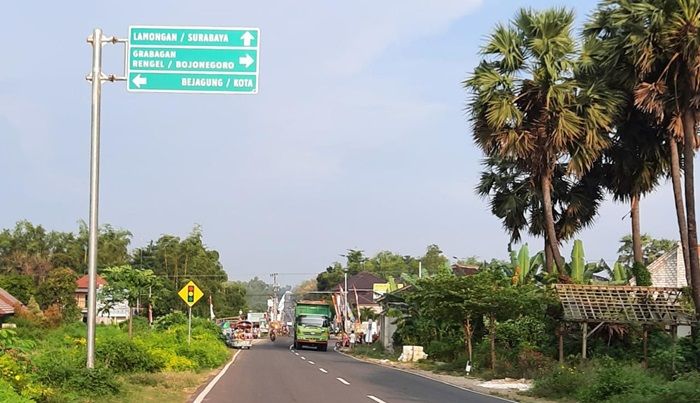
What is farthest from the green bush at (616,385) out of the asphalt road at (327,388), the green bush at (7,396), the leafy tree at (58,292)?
the leafy tree at (58,292)

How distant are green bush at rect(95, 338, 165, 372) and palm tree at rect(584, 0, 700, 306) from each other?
15.4 metres

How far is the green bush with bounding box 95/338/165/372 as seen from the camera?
1950 cm

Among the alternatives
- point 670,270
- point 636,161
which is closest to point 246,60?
point 636,161

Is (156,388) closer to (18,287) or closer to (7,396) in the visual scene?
(7,396)

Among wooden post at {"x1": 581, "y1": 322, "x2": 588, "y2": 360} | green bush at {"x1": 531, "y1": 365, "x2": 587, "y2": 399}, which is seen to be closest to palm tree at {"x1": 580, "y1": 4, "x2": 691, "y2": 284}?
wooden post at {"x1": 581, "y1": 322, "x2": 588, "y2": 360}

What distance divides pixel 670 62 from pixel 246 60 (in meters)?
14.2

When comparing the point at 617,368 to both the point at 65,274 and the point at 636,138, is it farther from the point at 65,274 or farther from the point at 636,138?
the point at 65,274

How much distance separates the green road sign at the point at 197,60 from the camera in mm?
13969

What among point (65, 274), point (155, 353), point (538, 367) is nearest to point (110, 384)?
point (155, 353)

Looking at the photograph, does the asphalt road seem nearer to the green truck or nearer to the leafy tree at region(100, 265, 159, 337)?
the leafy tree at region(100, 265, 159, 337)

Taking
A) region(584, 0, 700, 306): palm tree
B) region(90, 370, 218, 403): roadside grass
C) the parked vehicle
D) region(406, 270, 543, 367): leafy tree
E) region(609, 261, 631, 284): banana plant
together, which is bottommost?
the parked vehicle

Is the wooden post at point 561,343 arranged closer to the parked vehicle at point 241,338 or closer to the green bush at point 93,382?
the green bush at point 93,382

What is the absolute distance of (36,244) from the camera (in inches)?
3649

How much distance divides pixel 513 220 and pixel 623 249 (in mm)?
48780
